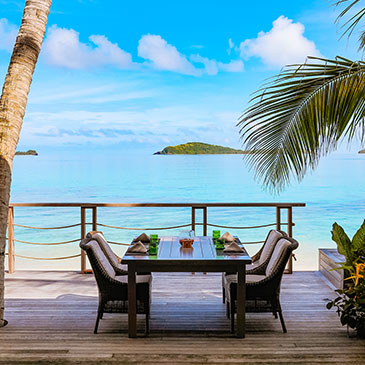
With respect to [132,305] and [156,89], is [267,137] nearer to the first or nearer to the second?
[132,305]

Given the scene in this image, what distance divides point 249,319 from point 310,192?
25249mm

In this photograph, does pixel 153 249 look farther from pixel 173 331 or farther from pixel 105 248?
pixel 173 331

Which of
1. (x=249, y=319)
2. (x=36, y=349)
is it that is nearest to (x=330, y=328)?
(x=249, y=319)

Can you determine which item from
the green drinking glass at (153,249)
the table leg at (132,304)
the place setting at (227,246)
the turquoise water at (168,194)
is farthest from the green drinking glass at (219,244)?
the turquoise water at (168,194)

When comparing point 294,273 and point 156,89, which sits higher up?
point 156,89

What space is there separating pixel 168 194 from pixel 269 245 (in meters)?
25.5

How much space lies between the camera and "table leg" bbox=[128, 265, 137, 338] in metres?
3.97

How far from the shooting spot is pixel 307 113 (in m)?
3.66

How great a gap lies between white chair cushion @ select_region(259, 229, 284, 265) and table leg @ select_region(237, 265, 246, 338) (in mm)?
678

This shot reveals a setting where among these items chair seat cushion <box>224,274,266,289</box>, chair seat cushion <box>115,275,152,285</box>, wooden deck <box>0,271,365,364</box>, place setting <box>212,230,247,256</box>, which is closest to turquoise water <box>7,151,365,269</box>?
wooden deck <box>0,271,365,364</box>

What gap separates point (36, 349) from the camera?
12.0 ft

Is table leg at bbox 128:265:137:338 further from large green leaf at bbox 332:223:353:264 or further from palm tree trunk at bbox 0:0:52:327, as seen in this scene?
large green leaf at bbox 332:223:353:264

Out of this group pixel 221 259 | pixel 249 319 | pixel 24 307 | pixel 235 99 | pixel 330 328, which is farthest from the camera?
pixel 235 99

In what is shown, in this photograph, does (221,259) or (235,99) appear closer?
(221,259)
